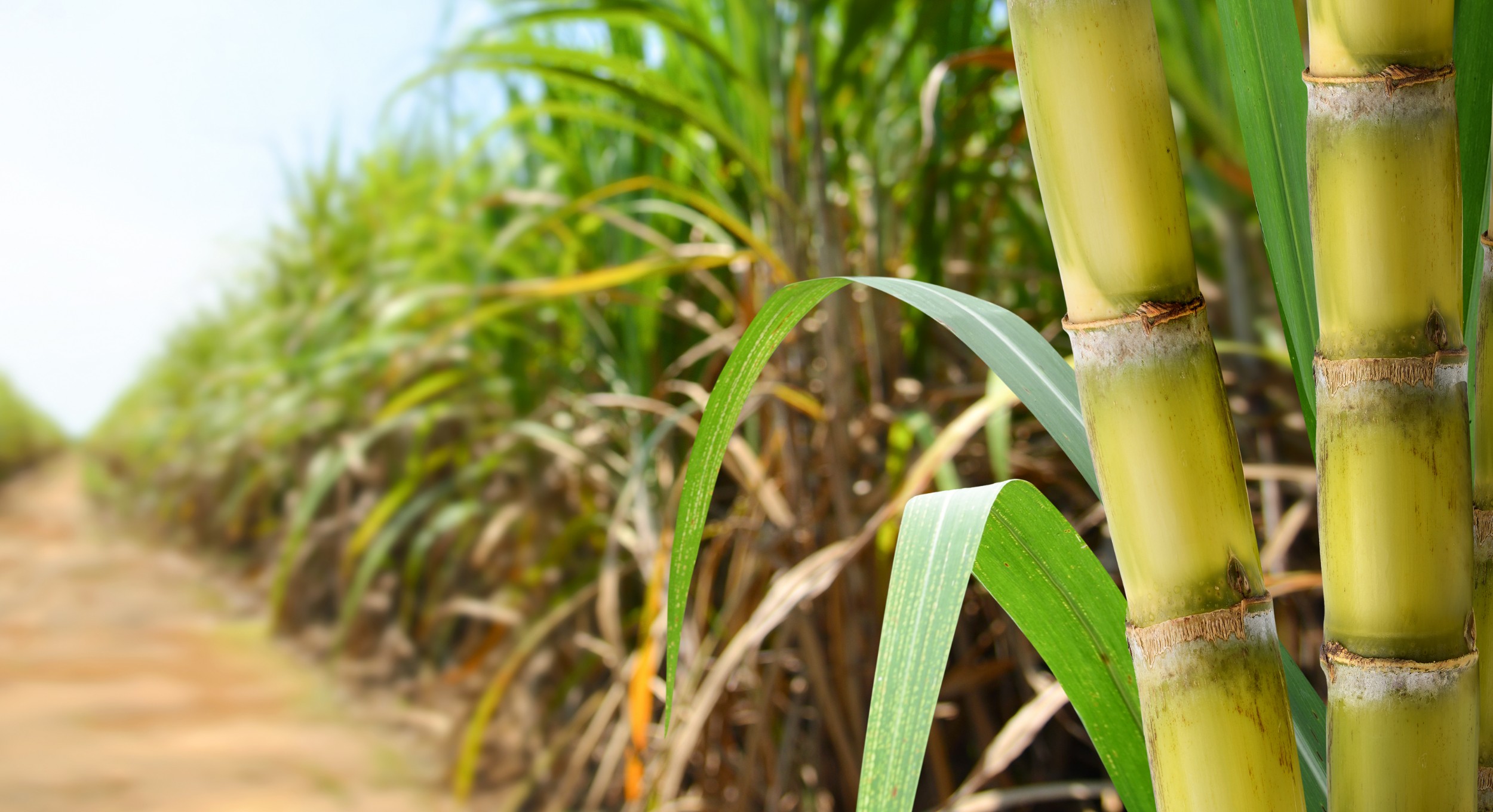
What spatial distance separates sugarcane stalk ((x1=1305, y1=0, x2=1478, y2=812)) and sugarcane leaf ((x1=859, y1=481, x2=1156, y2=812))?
5 centimetres

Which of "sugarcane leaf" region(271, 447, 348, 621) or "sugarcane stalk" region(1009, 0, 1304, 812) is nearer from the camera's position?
"sugarcane stalk" region(1009, 0, 1304, 812)

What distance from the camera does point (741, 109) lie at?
0.77 m

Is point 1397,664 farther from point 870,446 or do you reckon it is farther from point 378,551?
point 378,551

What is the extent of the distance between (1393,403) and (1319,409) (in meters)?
0.01

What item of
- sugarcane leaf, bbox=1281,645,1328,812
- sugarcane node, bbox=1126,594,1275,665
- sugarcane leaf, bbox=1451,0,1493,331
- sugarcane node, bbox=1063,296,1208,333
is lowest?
sugarcane leaf, bbox=1281,645,1328,812

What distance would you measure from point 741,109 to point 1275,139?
611mm

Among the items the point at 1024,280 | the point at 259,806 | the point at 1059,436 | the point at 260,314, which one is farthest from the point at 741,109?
the point at 260,314

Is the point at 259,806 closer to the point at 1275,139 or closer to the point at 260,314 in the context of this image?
the point at 1275,139

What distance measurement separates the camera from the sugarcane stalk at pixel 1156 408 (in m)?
0.16

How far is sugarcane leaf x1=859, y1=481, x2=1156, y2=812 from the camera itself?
17 cm

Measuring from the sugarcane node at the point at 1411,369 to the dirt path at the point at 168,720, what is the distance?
110 cm

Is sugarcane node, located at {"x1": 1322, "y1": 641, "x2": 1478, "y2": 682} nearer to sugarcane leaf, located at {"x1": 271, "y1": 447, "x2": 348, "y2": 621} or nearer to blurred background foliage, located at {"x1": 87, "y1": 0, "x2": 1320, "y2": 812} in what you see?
blurred background foliage, located at {"x1": 87, "y1": 0, "x2": 1320, "y2": 812}

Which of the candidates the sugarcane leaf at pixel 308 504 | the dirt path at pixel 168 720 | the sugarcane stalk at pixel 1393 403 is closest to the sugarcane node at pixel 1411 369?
the sugarcane stalk at pixel 1393 403

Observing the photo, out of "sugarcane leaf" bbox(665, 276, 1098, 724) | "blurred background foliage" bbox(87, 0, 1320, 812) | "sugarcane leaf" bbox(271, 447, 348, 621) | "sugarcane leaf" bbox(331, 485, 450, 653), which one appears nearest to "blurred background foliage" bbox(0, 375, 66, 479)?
"sugarcane leaf" bbox(271, 447, 348, 621)
